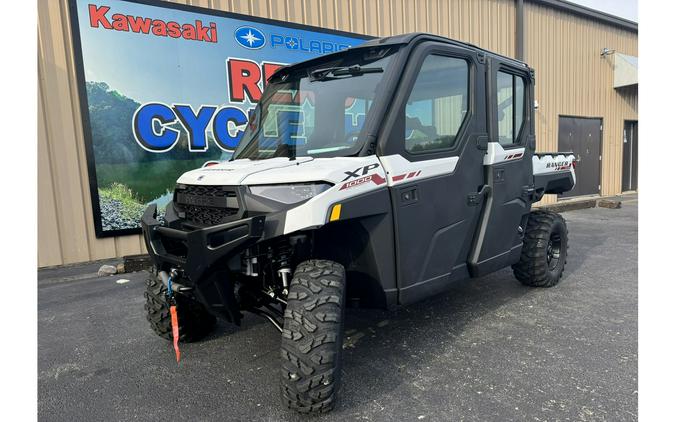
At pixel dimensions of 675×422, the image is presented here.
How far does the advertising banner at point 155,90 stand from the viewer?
6.35 meters

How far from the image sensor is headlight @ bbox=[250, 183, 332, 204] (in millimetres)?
2547

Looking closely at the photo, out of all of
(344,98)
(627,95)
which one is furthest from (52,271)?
(627,95)

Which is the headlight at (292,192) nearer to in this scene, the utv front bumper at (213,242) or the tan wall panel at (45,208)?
the utv front bumper at (213,242)

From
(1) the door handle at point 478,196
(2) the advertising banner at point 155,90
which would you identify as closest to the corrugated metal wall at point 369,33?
(2) the advertising banner at point 155,90

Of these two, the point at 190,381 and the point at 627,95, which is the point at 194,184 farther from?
the point at 627,95

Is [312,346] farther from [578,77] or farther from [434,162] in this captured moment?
[578,77]

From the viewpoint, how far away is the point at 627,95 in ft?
49.4

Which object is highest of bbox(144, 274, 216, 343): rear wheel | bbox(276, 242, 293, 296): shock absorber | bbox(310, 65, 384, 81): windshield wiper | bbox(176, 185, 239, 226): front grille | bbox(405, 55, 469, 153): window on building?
bbox(310, 65, 384, 81): windshield wiper

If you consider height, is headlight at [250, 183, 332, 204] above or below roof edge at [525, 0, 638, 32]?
below

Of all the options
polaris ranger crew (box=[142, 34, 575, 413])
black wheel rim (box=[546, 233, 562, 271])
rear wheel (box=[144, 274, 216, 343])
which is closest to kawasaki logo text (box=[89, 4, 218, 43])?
polaris ranger crew (box=[142, 34, 575, 413])

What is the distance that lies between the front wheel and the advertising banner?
16.9 ft

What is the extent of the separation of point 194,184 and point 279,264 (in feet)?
2.73

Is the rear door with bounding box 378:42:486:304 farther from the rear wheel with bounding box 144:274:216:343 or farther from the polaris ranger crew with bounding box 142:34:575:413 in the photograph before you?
the rear wheel with bounding box 144:274:216:343

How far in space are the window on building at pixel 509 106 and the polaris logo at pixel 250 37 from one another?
4.84 m
